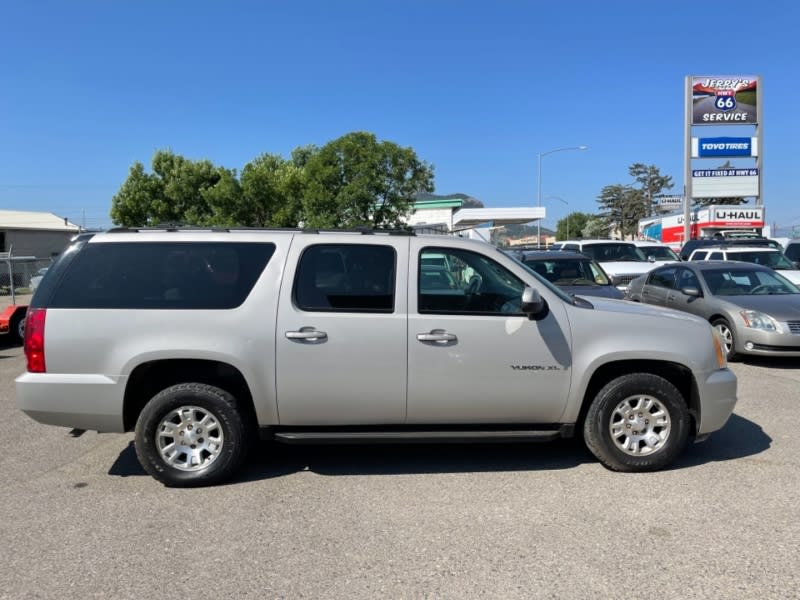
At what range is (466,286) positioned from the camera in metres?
4.80

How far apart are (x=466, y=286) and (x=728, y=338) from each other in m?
6.18

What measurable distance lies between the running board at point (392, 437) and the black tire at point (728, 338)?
5.84m

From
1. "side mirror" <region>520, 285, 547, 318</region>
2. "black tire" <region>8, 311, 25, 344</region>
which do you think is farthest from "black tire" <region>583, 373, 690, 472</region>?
"black tire" <region>8, 311, 25, 344</region>

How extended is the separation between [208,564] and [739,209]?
36916 mm

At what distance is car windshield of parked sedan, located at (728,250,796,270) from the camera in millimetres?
14102

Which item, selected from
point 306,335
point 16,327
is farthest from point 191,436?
point 16,327

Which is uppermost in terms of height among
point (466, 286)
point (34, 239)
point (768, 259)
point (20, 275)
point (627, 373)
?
point (34, 239)

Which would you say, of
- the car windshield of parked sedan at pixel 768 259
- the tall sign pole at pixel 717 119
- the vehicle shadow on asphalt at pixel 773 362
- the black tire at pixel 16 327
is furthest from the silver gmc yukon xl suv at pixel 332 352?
the tall sign pole at pixel 717 119

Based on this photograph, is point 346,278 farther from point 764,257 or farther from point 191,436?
point 764,257

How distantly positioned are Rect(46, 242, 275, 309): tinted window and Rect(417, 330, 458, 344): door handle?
1295mm

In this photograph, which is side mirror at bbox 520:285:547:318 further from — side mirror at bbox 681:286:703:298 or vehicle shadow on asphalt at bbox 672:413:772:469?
side mirror at bbox 681:286:703:298

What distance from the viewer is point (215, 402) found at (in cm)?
452

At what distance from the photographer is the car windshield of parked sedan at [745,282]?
978 cm

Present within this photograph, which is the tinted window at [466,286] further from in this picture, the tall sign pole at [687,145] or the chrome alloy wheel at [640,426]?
the tall sign pole at [687,145]
